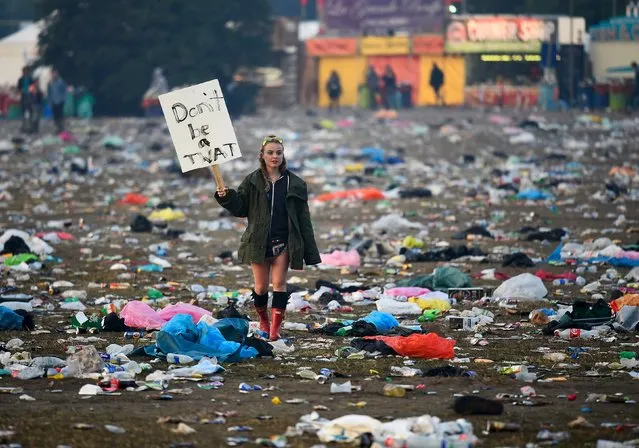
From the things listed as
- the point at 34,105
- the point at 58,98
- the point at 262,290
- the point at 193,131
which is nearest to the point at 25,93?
the point at 34,105

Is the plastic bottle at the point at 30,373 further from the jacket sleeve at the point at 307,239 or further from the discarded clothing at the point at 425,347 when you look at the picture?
the discarded clothing at the point at 425,347

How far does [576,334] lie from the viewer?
981 centimetres

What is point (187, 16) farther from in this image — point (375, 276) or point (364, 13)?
point (375, 276)

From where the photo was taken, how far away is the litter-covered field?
274 inches

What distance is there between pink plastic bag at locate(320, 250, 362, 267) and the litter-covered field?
0.02 meters

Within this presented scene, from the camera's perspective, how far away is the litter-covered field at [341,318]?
274 inches

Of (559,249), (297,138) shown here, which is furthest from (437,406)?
(297,138)

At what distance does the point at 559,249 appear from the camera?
575 inches

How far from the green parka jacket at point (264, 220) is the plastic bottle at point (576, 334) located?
1750mm

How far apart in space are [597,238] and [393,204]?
16.7 ft

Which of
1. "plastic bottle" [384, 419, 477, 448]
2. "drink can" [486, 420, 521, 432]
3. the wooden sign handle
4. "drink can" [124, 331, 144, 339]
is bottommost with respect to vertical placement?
"drink can" [486, 420, 521, 432]

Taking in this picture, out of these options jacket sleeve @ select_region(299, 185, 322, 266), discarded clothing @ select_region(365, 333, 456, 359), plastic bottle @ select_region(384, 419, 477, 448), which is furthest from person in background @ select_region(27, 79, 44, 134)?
plastic bottle @ select_region(384, 419, 477, 448)

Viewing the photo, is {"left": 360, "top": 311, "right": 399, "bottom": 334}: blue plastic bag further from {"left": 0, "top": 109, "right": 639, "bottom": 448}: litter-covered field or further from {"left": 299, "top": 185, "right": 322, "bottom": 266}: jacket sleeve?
{"left": 299, "top": 185, "right": 322, "bottom": 266}: jacket sleeve

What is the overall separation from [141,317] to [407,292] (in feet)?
8.57
